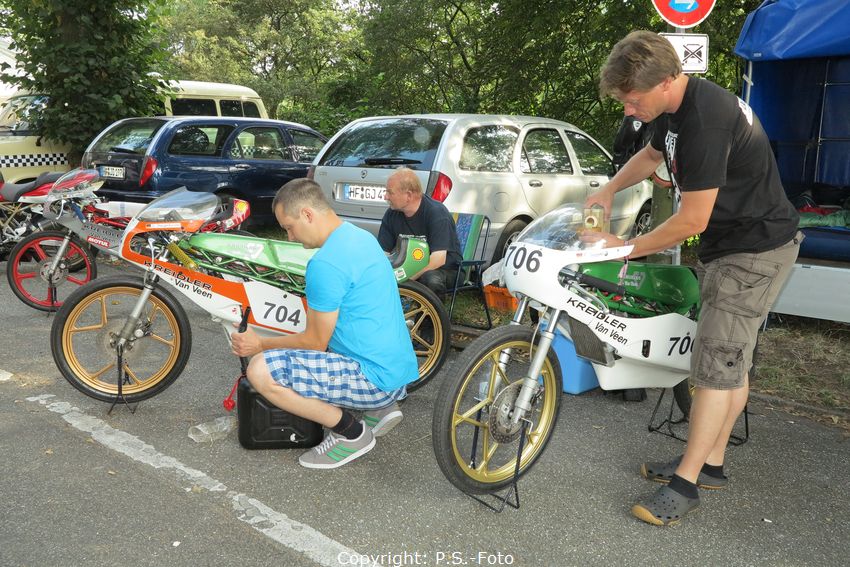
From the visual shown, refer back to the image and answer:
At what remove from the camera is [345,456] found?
136 inches

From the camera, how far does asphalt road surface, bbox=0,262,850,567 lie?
9.24 ft

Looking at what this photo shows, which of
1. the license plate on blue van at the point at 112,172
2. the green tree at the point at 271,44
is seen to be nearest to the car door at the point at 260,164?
the license plate on blue van at the point at 112,172

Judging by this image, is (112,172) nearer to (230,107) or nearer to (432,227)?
(432,227)

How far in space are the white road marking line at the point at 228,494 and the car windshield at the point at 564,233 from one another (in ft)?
4.76

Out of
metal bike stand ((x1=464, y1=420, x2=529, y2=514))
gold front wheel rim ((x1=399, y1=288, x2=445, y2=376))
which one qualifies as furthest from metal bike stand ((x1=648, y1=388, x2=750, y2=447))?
gold front wheel rim ((x1=399, y1=288, x2=445, y2=376))

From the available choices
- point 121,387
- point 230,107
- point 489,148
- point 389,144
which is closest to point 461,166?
point 489,148

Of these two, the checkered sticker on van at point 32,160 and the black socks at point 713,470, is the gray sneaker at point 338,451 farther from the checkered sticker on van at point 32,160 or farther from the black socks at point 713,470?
the checkered sticker on van at point 32,160

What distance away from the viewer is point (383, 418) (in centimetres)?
356

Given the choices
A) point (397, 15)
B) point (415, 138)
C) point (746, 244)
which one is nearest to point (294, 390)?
point (746, 244)

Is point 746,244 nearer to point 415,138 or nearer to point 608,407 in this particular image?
point 608,407

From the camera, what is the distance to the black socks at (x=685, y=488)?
3074 mm

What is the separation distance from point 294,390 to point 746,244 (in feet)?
6.63

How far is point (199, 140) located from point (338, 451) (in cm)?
666

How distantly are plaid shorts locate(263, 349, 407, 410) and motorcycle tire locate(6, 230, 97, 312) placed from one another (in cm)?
381
